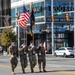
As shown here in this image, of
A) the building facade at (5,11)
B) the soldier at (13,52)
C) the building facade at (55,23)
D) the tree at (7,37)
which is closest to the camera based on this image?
the soldier at (13,52)

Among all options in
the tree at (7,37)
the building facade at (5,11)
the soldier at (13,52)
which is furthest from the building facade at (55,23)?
the soldier at (13,52)

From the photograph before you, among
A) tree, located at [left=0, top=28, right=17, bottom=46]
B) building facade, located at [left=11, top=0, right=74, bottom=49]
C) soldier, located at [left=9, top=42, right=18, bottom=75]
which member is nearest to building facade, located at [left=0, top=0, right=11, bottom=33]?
building facade, located at [left=11, top=0, right=74, bottom=49]

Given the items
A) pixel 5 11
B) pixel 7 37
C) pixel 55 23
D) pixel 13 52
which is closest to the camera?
pixel 13 52

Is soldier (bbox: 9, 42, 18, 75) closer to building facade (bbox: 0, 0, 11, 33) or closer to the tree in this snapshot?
the tree

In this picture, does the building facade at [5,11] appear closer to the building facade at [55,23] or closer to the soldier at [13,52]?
the building facade at [55,23]

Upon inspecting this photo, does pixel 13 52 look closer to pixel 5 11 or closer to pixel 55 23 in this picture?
pixel 55 23

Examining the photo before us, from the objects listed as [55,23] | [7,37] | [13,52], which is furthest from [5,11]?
[13,52]

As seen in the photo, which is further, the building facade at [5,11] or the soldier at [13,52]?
the building facade at [5,11]

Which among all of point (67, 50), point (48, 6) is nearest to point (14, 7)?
point (48, 6)

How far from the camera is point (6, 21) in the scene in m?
81.6

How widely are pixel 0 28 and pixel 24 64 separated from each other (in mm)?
60214

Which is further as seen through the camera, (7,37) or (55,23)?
(55,23)

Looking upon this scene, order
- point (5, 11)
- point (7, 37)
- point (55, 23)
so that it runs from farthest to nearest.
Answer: point (5, 11)
point (55, 23)
point (7, 37)

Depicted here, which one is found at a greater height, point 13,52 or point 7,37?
point 13,52
